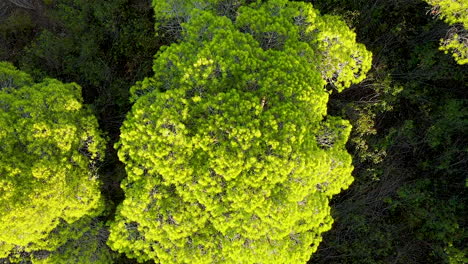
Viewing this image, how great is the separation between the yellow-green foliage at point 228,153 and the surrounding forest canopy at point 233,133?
0.21ft

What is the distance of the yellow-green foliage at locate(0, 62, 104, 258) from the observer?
35.3 ft

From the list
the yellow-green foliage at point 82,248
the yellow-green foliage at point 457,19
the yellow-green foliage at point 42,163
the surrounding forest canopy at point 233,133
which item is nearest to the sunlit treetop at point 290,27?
the surrounding forest canopy at point 233,133

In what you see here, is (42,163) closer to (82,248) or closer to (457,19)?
(82,248)

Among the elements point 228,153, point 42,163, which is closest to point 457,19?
point 228,153

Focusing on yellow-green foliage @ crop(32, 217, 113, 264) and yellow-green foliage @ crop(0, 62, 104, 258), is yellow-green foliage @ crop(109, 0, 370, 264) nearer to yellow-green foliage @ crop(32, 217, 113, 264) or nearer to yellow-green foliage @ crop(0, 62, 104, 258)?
yellow-green foliage @ crop(32, 217, 113, 264)

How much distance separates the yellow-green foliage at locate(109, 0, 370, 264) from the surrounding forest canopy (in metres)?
0.06

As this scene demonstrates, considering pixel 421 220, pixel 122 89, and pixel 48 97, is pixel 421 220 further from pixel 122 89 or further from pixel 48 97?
pixel 48 97

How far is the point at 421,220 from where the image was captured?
15523mm

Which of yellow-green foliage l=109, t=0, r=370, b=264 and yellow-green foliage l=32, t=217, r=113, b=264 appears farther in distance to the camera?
yellow-green foliage l=32, t=217, r=113, b=264

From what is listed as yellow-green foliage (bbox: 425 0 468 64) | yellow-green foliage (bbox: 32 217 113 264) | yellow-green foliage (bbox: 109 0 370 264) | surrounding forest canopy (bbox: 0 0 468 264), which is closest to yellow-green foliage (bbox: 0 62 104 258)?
surrounding forest canopy (bbox: 0 0 468 264)

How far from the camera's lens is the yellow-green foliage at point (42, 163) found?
1077cm

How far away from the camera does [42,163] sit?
11109 millimetres

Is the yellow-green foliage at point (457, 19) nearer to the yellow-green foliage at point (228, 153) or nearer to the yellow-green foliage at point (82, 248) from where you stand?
the yellow-green foliage at point (228, 153)

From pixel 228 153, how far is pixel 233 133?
0.63 m
